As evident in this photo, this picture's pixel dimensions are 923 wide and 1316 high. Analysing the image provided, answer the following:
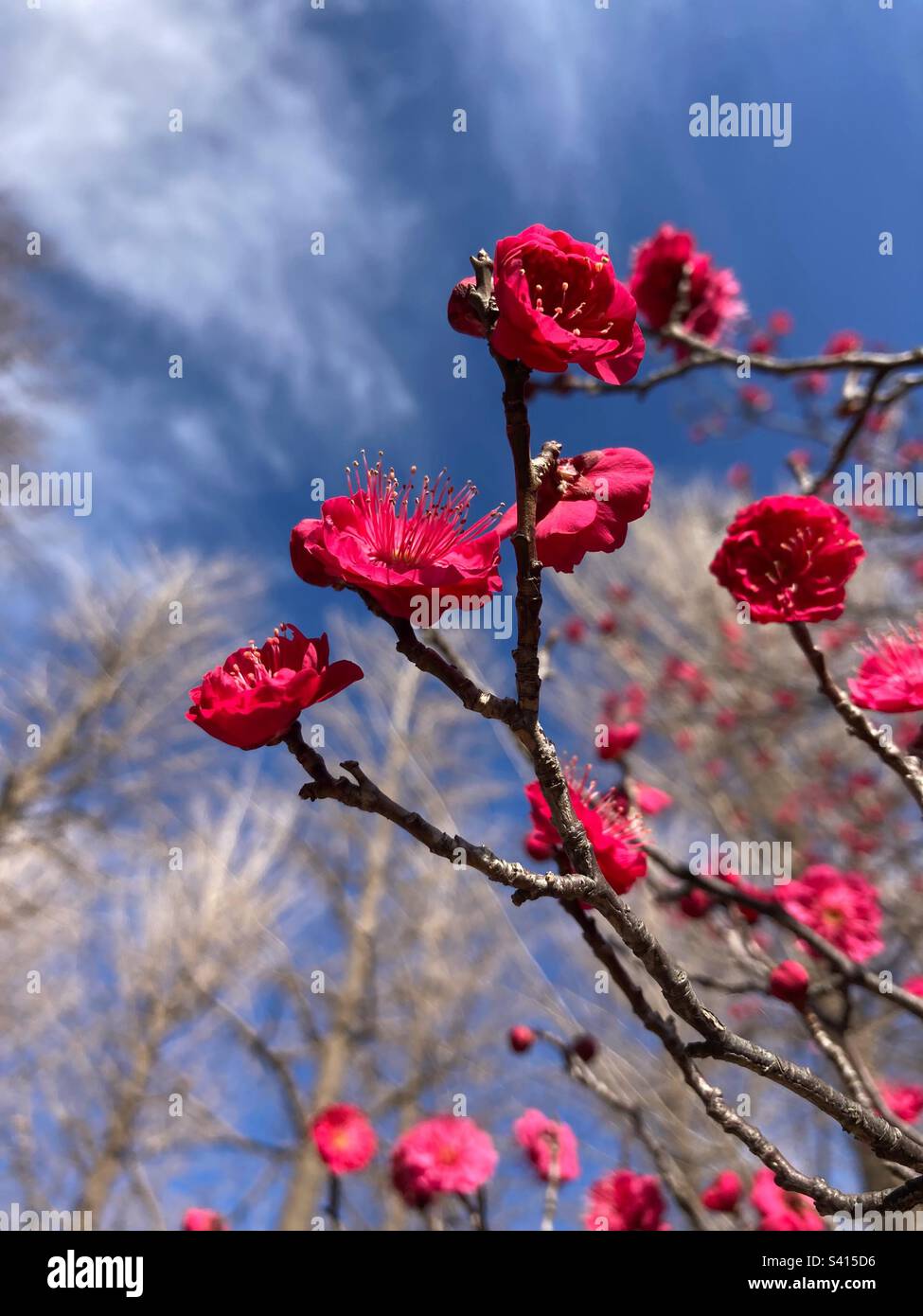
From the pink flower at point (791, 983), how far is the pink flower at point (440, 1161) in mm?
1082

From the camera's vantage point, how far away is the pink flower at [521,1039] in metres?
2.15

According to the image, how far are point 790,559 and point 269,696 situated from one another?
2.94 ft

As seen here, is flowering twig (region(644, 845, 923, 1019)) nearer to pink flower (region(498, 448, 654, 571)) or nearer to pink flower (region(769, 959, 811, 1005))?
pink flower (region(769, 959, 811, 1005))

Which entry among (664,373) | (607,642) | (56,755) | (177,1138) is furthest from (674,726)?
(56,755)

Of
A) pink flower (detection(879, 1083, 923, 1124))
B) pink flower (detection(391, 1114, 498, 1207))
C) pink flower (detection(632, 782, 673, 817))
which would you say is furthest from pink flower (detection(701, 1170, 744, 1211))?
pink flower (detection(632, 782, 673, 817))

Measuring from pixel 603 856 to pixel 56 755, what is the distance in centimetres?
830

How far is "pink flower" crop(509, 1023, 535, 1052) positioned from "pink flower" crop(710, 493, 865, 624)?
4.80ft

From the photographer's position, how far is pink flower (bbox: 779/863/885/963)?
6.44 ft

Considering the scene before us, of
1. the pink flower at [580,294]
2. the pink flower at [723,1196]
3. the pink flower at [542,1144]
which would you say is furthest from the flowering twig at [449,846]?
the pink flower at [723,1196]

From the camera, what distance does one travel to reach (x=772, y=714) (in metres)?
4.51

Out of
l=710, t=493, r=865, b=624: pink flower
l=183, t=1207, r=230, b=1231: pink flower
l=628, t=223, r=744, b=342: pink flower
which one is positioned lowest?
l=183, t=1207, r=230, b=1231: pink flower

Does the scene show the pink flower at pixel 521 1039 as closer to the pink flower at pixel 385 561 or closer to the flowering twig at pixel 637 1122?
the flowering twig at pixel 637 1122

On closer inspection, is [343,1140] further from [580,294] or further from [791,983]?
[580,294]
